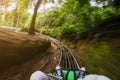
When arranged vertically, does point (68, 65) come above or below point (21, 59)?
below

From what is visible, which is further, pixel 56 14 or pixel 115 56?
pixel 56 14

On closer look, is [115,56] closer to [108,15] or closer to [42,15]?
[108,15]

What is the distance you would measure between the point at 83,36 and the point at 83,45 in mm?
222

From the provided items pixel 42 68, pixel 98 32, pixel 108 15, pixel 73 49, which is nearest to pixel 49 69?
pixel 42 68

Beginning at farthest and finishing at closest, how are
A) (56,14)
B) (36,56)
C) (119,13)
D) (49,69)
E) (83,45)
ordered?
(56,14) < (83,45) < (36,56) < (49,69) < (119,13)

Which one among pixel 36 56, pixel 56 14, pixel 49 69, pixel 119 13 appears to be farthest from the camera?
pixel 56 14

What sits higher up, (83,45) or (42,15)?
(42,15)

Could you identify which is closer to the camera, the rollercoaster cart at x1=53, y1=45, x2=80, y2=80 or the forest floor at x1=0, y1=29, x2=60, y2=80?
the rollercoaster cart at x1=53, y1=45, x2=80, y2=80

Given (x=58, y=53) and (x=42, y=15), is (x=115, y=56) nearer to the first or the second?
(x=58, y=53)

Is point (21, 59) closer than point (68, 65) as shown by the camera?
Yes

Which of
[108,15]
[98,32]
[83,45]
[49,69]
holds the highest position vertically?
[108,15]

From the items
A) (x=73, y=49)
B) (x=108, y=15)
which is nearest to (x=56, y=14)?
(x=73, y=49)

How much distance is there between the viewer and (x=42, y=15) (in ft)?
25.7

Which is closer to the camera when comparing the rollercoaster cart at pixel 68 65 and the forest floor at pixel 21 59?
the rollercoaster cart at pixel 68 65
